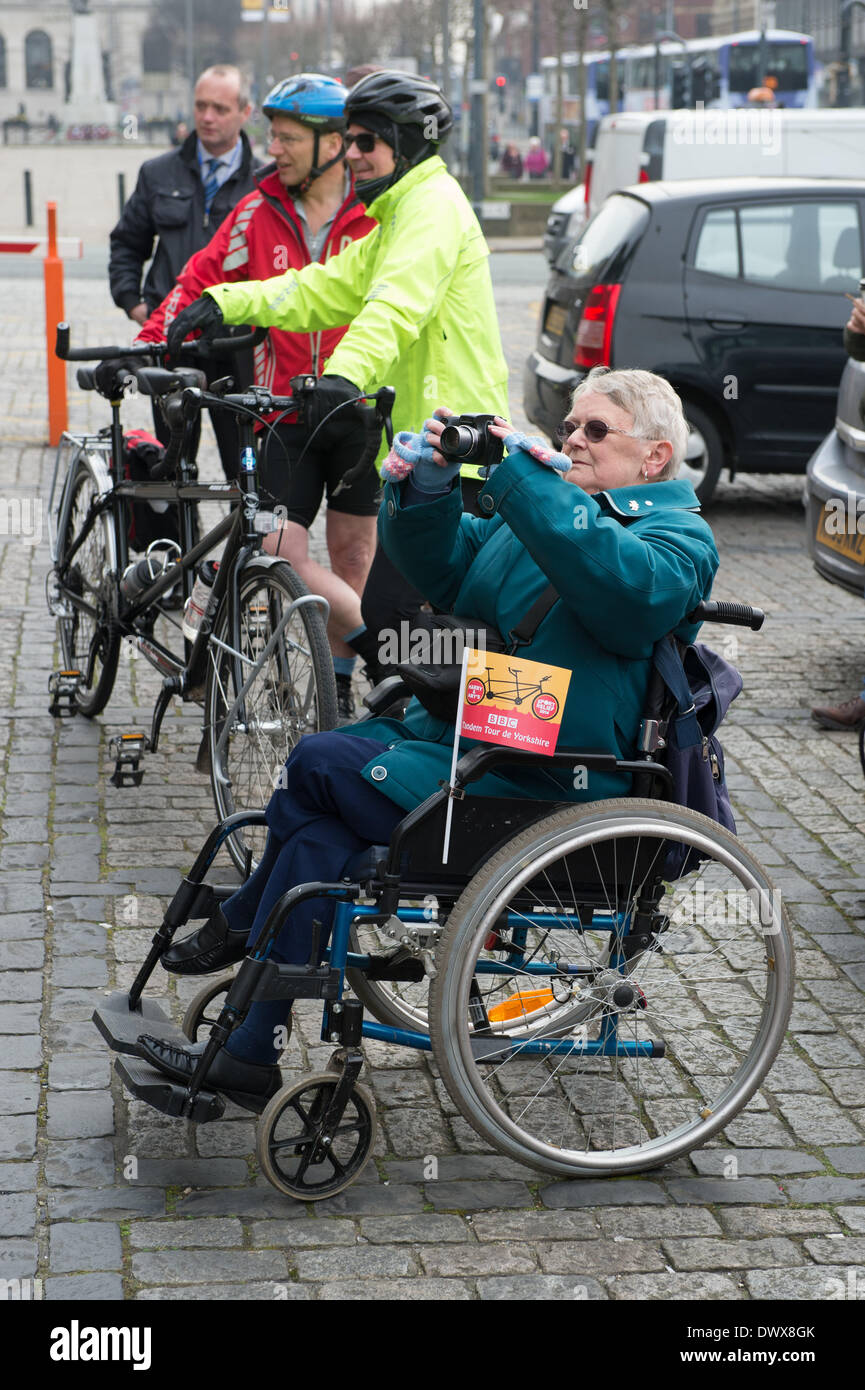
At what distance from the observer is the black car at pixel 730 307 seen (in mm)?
9438

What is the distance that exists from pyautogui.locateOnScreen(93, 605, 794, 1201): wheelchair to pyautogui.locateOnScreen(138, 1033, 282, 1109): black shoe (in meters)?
0.02

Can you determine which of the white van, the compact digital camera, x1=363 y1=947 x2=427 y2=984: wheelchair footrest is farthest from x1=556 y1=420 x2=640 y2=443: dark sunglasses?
the white van

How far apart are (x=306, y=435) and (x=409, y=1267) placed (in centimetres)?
289

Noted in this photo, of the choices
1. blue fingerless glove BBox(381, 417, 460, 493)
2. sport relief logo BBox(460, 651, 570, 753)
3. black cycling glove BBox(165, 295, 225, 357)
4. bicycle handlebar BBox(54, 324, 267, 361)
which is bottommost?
sport relief logo BBox(460, 651, 570, 753)

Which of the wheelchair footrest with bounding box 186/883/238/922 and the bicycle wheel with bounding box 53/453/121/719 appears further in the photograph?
the bicycle wheel with bounding box 53/453/121/719

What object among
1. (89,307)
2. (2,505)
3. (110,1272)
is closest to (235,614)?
(110,1272)

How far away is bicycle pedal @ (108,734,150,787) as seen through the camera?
213 inches

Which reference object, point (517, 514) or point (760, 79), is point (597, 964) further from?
point (760, 79)

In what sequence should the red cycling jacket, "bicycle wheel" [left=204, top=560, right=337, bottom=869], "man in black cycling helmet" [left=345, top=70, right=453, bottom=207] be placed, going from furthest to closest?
the red cycling jacket < "man in black cycling helmet" [left=345, top=70, right=453, bottom=207] < "bicycle wheel" [left=204, top=560, right=337, bottom=869]

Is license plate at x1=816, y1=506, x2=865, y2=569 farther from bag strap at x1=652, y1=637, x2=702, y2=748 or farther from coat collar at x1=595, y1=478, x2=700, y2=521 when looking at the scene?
bag strap at x1=652, y1=637, x2=702, y2=748

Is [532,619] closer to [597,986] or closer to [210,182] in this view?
[597,986]

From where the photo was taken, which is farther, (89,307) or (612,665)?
(89,307)

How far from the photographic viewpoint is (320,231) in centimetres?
563

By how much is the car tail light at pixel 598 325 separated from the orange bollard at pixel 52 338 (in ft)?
11.9
